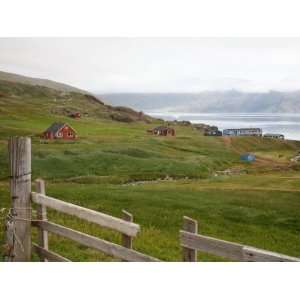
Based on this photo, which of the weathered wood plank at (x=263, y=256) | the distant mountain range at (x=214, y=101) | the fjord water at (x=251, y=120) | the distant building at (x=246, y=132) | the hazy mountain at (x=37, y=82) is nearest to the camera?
the weathered wood plank at (x=263, y=256)

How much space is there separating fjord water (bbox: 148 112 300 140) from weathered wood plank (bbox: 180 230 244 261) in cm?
412

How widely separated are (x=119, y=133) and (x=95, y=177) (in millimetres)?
1165

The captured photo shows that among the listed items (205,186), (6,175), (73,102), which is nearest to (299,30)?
(205,186)

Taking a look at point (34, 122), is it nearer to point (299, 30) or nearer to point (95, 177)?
point (95, 177)

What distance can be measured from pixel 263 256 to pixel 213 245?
2.06 ft

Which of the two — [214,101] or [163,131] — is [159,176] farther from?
[214,101]

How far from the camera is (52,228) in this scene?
20.6 feet

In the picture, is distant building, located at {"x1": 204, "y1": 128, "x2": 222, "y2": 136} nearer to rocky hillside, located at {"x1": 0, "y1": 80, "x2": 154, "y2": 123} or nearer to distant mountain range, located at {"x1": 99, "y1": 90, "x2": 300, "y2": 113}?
distant mountain range, located at {"x1": 99, "y1": 90, "x2": 300, "y2": 113}

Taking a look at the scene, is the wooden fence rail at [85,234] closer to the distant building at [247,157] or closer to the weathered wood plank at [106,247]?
the weathered wood plank at [106,247]

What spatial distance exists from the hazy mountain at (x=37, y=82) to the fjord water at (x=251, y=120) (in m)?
1.71

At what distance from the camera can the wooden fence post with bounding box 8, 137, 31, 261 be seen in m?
6.29

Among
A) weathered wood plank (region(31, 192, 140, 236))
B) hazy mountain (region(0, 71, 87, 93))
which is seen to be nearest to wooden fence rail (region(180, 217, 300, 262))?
weathered wood plank (region(31, 192, 140, 236))

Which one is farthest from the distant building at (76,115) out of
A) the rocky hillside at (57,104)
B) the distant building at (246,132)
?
the distant building at (246,132)

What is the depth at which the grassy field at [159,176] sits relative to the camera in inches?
334
